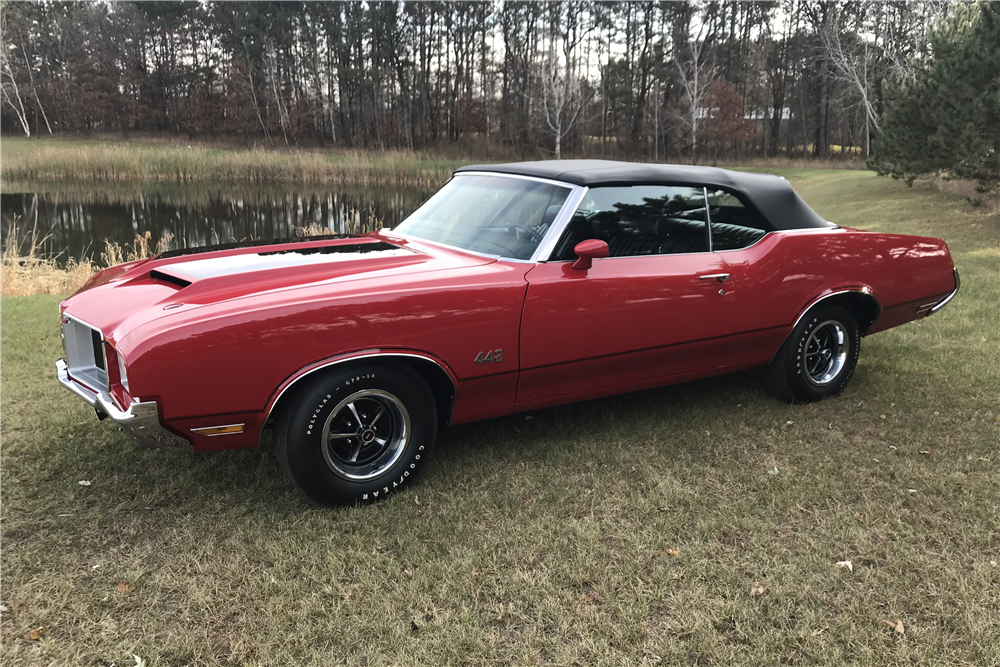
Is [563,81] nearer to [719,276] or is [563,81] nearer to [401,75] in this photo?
[401,75]

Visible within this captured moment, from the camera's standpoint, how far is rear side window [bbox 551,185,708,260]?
3.75 meters

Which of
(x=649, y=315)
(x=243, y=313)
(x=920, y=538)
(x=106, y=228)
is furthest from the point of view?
(x=106, y=228)

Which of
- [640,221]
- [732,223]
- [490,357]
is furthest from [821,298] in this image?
[490,357]

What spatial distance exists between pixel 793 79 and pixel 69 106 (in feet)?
169

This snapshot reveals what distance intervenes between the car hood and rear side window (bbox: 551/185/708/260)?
58cm

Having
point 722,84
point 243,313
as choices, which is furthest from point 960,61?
point 722,84

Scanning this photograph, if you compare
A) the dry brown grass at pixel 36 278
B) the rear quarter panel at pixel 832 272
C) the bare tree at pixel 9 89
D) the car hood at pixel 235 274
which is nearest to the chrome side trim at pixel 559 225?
the car hood at pixel 235 274

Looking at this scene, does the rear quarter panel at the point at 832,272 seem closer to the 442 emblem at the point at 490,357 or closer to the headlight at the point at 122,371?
the 442 emblem at the point at 490,357

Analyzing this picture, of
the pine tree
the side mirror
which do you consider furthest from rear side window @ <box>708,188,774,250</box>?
the pine tree

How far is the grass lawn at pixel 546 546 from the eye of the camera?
2434mm

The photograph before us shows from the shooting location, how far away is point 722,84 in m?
42.5

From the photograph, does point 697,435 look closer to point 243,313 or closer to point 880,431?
point 880,431

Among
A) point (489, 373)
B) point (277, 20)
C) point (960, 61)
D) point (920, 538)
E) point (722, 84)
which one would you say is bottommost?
point (920, 538)

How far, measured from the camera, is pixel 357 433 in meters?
3.18
